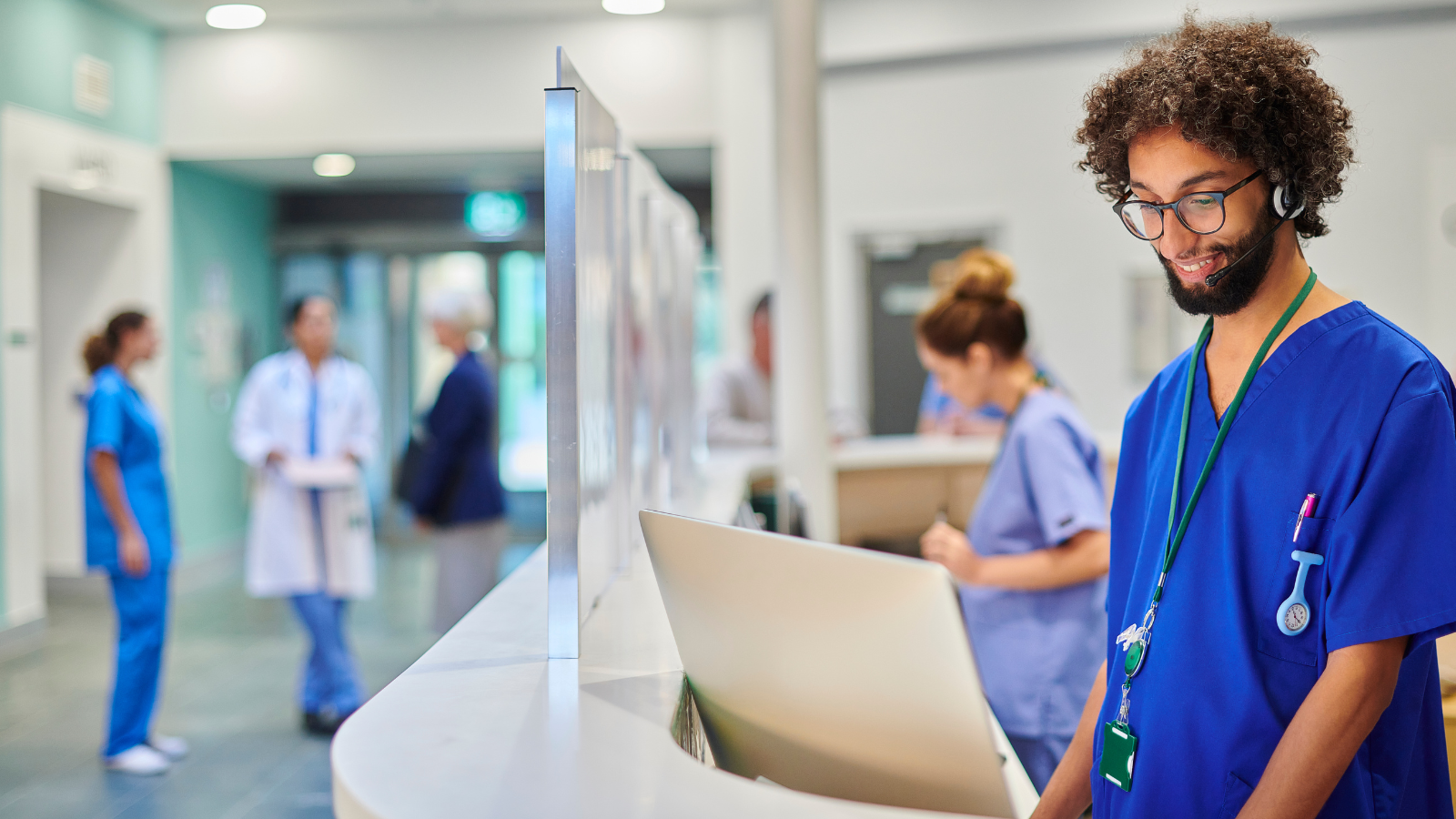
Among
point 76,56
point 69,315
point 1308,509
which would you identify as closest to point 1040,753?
point 1308,509

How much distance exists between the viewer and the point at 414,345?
859 centimetres

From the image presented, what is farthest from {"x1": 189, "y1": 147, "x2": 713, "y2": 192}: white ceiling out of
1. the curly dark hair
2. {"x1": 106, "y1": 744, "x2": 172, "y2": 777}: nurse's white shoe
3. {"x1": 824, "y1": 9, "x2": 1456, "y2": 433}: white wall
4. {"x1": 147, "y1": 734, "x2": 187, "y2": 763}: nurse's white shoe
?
the curly dark hair

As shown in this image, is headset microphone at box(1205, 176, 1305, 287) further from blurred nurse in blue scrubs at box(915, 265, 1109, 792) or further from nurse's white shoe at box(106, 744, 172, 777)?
nurse's white shoe at box(106, 744, 172, 777)

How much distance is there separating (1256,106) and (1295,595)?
1.64 ft

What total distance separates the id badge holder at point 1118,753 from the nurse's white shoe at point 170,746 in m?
3.52

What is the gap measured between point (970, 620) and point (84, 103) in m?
6.10

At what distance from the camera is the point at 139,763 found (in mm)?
3518

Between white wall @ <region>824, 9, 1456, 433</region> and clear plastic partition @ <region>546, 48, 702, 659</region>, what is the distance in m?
4.23

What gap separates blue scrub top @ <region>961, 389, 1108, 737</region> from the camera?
202 cm

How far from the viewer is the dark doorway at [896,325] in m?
6.34

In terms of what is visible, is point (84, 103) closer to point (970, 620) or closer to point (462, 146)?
point (462, 146)

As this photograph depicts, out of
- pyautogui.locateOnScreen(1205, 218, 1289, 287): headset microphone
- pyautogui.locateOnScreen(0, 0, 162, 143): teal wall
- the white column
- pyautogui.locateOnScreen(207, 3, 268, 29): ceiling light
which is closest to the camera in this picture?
pyautogui.locateOnScreen(1205, 218, 1289, 287): headset microphone

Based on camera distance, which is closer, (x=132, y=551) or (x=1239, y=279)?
(x=1239, y=279)

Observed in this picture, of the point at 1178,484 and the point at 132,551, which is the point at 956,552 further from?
the point at 132,551
